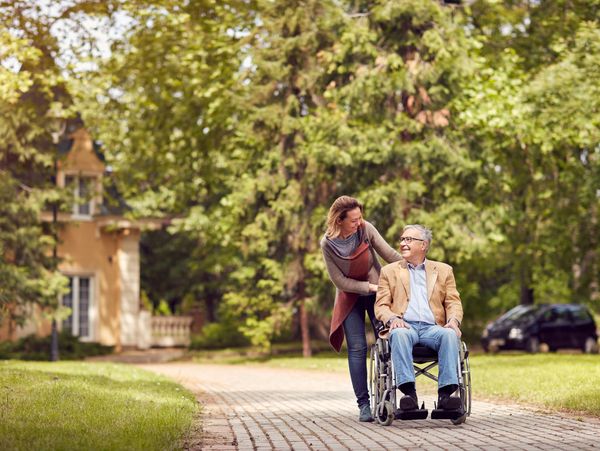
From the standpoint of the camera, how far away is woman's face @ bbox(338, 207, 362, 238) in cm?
982

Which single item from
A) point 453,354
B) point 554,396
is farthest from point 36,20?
point 453,354

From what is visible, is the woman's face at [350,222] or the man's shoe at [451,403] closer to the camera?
the man's shoe at [451,403]

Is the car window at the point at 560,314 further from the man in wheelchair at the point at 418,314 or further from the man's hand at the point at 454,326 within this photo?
the man's hand at the point at 454,326

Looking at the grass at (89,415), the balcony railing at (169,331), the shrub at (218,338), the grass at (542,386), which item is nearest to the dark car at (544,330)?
the shrub at (218,338)

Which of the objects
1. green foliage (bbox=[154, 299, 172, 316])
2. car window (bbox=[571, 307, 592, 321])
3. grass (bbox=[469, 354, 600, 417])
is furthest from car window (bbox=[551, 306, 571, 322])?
green foliage (bbox=[154, 299, 172, 316])

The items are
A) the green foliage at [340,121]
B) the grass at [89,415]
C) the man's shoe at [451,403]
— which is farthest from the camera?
the green foliage at [340,121]

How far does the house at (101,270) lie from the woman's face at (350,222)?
26.1 metres

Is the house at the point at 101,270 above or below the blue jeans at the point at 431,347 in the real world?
above

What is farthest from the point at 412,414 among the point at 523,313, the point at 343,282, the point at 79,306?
the point at 79,306

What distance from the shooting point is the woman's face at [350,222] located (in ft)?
32.2

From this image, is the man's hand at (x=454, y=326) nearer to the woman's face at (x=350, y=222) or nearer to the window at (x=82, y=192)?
the woman's face at (x=350, y=222)

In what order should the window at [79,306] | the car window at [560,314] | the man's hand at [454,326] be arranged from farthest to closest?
the window at [79,306] → the car window at [560,314] → the man's hand at [454,326]

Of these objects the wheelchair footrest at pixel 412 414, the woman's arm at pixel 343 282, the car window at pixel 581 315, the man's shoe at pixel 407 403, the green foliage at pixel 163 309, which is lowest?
the wheelchair footrest at pixel 412 414

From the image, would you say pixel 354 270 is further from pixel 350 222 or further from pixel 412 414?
pixel 412 414
